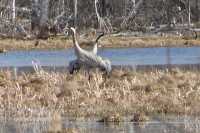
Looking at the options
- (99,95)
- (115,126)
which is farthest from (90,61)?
(115,126)

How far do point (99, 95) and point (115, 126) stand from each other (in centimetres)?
311

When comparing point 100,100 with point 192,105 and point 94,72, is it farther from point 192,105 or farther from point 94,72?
point 94,72

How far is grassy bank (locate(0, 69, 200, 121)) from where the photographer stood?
44.2 feet

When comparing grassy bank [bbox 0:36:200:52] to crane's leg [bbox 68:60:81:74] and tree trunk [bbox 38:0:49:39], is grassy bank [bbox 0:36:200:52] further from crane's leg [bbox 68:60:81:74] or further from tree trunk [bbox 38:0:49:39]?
crane's leg [bbox 68:60:81:74]

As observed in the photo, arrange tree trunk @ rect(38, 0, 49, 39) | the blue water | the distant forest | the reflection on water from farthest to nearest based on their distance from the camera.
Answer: the distant forest < tree trunk @ rect(38, 0, 49, 39) < the blue water < the reflection on water

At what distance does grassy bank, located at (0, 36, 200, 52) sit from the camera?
39000 millimetres

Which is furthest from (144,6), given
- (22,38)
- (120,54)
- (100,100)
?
(100,100)

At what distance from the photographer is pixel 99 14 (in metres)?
50.2

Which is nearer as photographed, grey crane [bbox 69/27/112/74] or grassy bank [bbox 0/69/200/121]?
grassy bank [bbox 0/69/200/121]

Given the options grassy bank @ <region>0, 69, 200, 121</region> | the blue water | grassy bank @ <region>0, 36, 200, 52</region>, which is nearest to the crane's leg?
grassy bank @ <region>0, 69, 200, 121</region>

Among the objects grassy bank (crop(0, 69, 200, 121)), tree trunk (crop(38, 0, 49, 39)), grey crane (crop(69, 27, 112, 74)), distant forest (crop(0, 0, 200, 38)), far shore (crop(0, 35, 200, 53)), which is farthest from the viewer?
distant forest (crop(0, 0, 200, 38))

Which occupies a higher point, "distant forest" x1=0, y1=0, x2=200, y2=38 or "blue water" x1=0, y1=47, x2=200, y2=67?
"distant forest" x1=0, y1=0, x2=200, y2=38

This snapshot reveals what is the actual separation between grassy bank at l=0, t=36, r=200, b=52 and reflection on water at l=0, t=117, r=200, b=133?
25.2 metres

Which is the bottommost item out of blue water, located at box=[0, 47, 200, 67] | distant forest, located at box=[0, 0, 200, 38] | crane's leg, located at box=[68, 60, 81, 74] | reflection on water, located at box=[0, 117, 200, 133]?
blue water, located at box=[0, 47, 200, 67]
